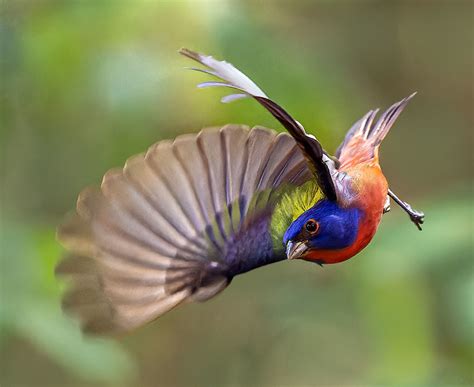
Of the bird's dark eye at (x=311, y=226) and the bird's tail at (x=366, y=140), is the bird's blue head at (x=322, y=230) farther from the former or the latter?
the bird's tail at (x=366, y=140)

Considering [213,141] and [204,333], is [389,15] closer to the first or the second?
[204,333]

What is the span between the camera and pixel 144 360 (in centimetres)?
384

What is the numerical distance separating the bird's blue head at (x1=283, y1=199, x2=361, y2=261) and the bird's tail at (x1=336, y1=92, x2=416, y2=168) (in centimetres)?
15

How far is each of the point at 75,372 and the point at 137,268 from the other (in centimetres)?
84

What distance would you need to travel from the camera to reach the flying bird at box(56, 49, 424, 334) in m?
1.41

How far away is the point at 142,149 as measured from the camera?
8.56ft

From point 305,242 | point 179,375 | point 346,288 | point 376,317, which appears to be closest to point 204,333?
point 179,375

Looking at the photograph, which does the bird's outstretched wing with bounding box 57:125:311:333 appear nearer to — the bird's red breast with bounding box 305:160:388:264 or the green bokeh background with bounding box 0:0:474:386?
the bird's red breast with bounding box 305:160:388:264

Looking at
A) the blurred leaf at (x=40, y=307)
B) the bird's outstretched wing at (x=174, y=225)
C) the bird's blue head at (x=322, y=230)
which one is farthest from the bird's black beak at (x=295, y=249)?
the blurred leaf at (x=40, y=307)

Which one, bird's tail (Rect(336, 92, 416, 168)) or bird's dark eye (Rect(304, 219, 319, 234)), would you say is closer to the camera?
bird's dark eye (Rect(304, 219, 319, 234))

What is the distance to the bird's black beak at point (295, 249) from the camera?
4.51ft

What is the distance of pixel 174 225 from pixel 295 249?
1.16 ft

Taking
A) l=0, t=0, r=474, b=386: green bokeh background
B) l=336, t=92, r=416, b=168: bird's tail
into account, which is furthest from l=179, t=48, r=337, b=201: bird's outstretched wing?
l=0, t=0, r=474, b=386: green bokeh background

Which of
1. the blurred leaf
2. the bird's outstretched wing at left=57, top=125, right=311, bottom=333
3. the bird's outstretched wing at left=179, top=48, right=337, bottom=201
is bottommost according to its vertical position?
the blurred leaf
